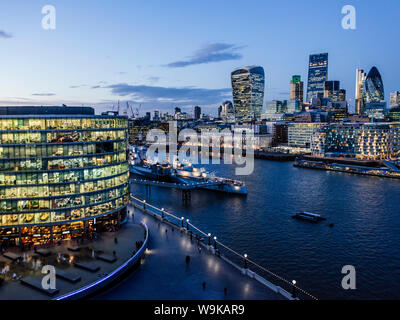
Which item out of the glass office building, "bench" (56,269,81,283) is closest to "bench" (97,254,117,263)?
"bench" (56,269,81,283)

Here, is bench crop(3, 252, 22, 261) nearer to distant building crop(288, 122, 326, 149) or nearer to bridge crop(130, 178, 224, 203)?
bridge crop(130, 178, 224, 203)

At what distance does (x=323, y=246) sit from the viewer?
45781mm

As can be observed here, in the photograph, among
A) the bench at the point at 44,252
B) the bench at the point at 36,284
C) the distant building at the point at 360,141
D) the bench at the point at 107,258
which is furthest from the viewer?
the distant building at the point at 360,141

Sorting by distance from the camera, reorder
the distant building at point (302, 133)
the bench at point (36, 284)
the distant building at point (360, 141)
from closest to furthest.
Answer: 1. the bench at point (36, 284)
2. the distant building at point (360, 141)
3. the distant building at point (302, 133)

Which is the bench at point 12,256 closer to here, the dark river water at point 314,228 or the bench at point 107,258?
the bench at point 107,258

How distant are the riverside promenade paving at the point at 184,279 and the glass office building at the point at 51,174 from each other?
9.64m

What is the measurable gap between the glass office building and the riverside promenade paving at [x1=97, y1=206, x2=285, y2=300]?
379 inches

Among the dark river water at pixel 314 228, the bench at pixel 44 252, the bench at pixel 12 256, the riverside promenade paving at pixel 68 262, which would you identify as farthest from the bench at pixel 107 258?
the dark river water at pixel 314 228

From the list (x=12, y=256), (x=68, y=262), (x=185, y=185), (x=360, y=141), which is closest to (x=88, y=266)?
(x=68, y=262)

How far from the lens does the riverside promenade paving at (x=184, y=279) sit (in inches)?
1106

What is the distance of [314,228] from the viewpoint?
173 ft

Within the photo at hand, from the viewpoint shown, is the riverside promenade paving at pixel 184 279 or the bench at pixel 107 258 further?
the bench at pixel 107 258
